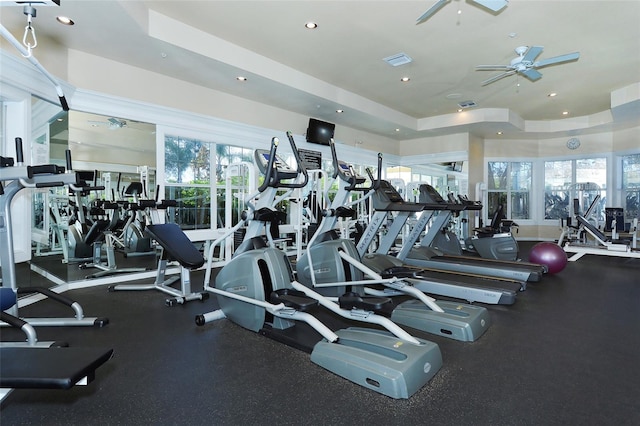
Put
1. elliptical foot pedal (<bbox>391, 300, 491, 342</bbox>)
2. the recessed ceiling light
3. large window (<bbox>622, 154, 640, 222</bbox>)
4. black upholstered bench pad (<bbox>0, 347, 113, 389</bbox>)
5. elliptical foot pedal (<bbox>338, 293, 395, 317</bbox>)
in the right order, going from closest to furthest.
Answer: black upholstered bench pad (<bbox>0, 347, 113, 389</bbox>)
elliptical foot pedal (<bbox>338, 293, 395, 317</bbox>)
elliptical foot pedal (<bbox>391, 300, 491, 342</bbox>)
the recessed ceiling light
large window (<bbox>622, 154, 640, 222</bbox>)

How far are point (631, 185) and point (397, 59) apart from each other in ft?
25.6

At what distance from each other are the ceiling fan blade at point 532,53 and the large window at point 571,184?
18.6 feet

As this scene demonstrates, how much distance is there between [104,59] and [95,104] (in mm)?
664

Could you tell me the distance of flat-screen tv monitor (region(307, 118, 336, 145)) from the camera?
752 cm

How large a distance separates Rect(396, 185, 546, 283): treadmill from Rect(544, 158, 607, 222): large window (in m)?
5.83

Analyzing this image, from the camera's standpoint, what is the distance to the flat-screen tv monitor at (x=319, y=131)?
7523 mm

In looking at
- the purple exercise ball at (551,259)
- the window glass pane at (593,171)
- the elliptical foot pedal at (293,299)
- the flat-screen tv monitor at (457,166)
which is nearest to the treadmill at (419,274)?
the elliptical foot pedal at (293,299)

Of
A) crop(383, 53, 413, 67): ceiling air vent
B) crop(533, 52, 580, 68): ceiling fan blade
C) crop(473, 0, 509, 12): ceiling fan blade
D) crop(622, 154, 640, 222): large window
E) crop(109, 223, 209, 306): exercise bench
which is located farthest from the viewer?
crop(622, 154, 640, 222): large window

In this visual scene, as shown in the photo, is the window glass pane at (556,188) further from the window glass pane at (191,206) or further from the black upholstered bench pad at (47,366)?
the black upholstered bench pad at (47,366)

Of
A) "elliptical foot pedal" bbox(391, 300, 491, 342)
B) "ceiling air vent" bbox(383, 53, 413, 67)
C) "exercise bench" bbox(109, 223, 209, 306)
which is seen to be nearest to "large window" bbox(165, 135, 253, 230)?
"exercise bench" bbox(109, 223, 209, 306)

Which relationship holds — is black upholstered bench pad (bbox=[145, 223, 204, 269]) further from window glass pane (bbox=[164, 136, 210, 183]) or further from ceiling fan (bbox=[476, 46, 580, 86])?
ceiling fan (bbox=[476, 46, 580, 86])

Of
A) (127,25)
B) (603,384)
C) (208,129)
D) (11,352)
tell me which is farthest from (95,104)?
(603,384)

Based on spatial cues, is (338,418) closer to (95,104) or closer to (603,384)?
(603,384)

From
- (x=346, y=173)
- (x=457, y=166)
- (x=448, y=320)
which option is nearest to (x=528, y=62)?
(x=346, y=173)
